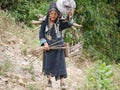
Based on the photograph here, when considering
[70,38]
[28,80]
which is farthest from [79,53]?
[28,80]

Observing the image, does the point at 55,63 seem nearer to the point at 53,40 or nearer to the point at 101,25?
the point at 53,40

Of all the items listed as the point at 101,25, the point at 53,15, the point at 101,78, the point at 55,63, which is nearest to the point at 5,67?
the point at 55,63

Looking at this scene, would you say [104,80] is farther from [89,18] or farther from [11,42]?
[89,18]

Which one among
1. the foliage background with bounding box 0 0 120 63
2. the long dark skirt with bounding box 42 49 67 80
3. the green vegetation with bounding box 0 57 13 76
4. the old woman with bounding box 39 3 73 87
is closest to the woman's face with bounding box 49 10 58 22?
the old woman with bounding box 39 3 73 87

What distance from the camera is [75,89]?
6992mm

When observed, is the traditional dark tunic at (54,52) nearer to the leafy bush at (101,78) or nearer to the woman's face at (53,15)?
the woman's face at (53,15)

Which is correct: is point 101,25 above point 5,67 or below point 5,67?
below

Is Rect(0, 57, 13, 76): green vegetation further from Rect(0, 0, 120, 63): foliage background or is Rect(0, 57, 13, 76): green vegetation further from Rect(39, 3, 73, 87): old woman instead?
Rect(0, 0, 120, 63): foliage background

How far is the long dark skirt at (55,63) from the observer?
6379 mm

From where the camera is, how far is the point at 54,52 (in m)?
6.38

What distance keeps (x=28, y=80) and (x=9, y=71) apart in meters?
0.33

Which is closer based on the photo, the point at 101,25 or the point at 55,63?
the point at 55,63

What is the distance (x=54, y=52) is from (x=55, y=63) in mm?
158

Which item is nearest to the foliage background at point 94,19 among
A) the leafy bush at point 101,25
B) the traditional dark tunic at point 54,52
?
the leafy bush at point 101,25
